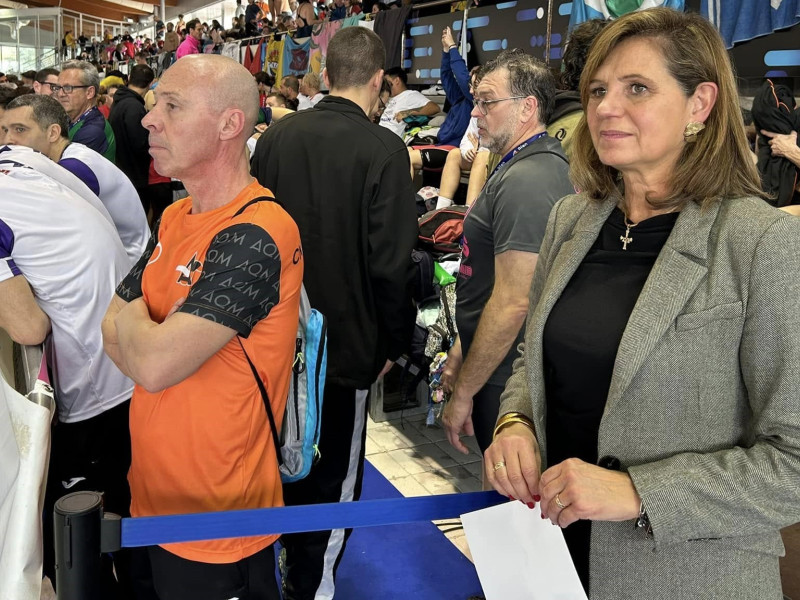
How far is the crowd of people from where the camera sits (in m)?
1.12

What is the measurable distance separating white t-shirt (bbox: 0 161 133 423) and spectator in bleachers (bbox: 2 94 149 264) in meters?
1.17

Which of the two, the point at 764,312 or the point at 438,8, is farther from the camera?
the point at 438,8

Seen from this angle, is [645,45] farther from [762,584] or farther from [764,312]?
[762,584]

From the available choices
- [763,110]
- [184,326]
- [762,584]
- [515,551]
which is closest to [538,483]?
[515,551]

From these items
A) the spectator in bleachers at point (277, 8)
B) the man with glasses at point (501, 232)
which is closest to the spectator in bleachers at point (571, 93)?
the man with glasses at point (501, 232)

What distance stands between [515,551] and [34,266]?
1706mm

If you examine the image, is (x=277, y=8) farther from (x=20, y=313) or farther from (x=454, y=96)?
Answer: (x=20, y=313)

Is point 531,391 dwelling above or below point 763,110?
below

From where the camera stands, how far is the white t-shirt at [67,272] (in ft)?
7.18

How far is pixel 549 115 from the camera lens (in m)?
2.47

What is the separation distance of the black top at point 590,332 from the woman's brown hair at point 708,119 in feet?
0.26

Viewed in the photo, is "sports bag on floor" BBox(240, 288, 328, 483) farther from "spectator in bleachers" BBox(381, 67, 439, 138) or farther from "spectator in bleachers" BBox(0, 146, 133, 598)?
"spectator in bleachers" BBox(381, 67, 439, 138)

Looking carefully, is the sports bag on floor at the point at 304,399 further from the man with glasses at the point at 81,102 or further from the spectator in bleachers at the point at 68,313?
the man with glasses at the point at 81,102

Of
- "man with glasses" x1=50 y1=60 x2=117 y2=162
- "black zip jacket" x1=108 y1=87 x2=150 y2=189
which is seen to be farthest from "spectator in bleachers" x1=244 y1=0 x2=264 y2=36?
"man with glasses" x1=50 y1=60 x2=117 y2=162
